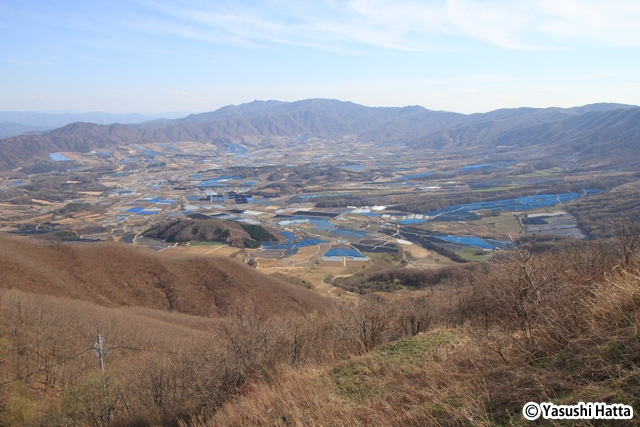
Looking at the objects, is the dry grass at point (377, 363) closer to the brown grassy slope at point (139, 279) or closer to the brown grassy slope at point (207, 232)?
the brown grassy slope at point (139, 279)

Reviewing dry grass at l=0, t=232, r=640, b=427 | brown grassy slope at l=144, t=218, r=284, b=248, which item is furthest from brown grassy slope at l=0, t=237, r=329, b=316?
brown grassy slope at l=144, t=218, r=284, b=248

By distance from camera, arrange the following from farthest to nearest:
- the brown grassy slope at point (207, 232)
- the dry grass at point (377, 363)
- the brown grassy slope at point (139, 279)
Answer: the brown grassy slope at point (207, 232) → the brown grassy slope at point (139, 279) → the dry grass at point (377, 363)

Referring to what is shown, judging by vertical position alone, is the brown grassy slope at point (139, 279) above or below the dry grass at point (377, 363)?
below

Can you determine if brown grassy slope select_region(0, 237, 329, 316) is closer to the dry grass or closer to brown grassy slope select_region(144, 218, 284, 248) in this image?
the dry grass

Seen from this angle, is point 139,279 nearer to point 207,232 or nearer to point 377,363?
point 207,232

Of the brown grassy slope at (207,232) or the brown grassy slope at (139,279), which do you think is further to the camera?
the brown grassy slope at (207,232)

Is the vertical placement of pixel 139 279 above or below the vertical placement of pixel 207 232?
above

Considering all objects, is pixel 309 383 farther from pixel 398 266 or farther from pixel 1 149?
pixel 1 149

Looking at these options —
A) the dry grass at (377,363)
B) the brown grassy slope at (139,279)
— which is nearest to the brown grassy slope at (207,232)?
the brown grassy slope at (139,279)

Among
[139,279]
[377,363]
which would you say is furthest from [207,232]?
[377,363]
